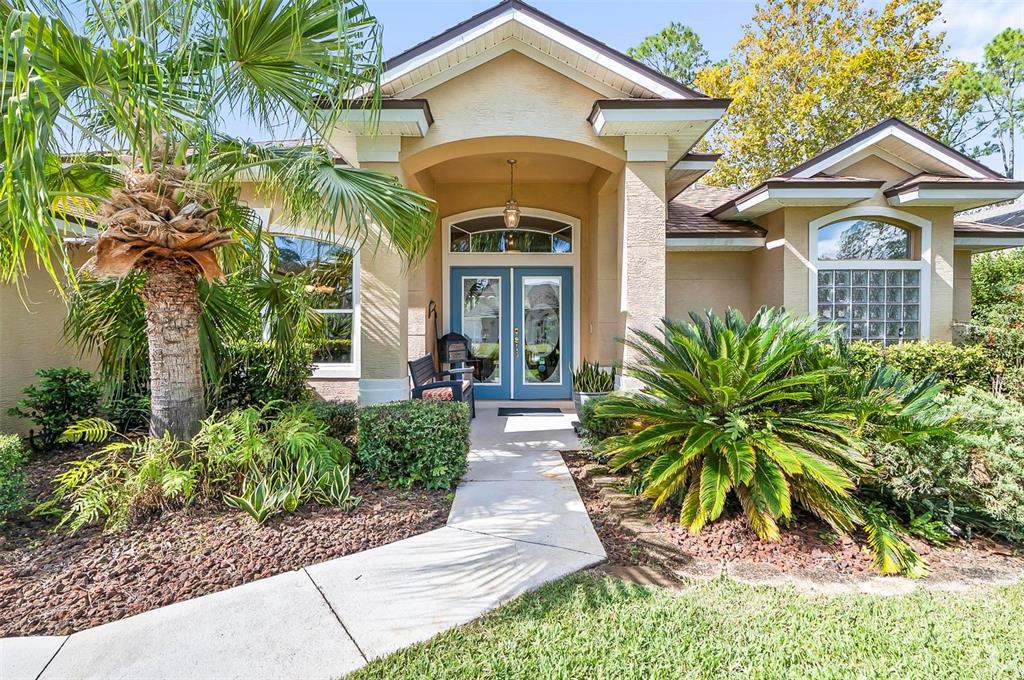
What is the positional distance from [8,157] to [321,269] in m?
6.51

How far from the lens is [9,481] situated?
4121 mm

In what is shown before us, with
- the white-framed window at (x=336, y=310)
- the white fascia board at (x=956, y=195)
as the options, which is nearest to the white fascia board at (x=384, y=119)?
the white-framed window at (x=336, y=310)

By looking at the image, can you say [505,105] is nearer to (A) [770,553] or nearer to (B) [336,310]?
(B) [336,310]

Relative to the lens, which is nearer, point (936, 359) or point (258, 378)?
point (258, 378)

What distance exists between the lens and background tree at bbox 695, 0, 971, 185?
17438 mm

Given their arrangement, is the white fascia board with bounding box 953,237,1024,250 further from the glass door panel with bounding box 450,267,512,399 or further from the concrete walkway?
the concrete walkway

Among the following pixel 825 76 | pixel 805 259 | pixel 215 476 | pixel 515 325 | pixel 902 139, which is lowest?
pixel 215 476

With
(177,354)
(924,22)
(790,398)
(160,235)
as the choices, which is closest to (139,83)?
(160,235)

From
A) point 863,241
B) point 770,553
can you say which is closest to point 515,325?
point 863,241

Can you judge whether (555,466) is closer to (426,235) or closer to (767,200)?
(426,235)

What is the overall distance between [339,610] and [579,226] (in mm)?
8967

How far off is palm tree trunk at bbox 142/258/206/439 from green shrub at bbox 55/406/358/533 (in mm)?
220

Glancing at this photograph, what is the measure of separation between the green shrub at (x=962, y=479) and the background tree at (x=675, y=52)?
86.7 ft

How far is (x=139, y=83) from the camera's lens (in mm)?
3646
